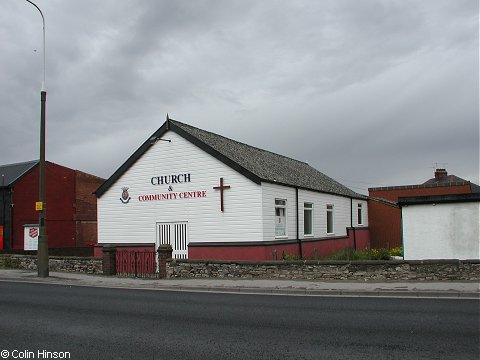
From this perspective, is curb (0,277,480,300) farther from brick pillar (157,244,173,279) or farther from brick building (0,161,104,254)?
brick building (0,161,104,254)

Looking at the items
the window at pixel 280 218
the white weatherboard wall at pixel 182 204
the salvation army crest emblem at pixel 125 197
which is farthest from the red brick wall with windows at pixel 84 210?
the window at pixel 280 218

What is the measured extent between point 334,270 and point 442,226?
175 inches

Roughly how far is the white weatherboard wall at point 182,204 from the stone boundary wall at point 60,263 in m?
2.60

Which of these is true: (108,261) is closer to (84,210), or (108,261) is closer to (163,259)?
(163,259)

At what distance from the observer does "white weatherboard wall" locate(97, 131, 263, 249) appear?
20094 millimetres

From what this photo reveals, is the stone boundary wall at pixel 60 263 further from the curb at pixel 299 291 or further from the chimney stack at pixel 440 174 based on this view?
the chimney stack at pixel 440 174

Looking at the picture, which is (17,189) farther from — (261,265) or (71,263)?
(261,265)

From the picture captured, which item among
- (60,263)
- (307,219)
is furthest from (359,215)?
(60,263)

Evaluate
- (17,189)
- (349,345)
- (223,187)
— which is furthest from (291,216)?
(17,189)


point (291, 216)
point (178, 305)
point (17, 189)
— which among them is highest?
point (17, 189)

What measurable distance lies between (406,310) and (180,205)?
1313 centimetres

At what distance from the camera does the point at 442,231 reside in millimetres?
17047

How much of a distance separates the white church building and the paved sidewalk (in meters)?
3.70

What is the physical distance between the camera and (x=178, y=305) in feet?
38.8
